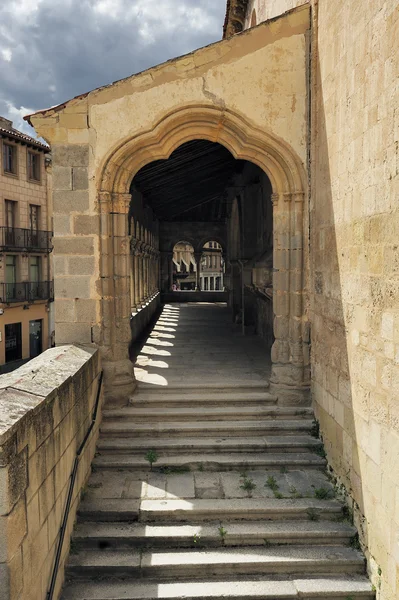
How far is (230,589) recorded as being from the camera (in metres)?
3.87

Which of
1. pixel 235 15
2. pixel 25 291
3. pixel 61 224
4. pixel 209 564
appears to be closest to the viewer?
pixel 209 564

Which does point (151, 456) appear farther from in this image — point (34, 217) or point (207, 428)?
point (34, 217)

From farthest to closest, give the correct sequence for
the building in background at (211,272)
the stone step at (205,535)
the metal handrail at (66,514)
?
the building in background at (211,272)
the stone step at (205,535)
the metal handrail at (66,514)

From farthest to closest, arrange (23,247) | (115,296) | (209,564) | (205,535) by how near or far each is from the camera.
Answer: (23,247) < (115,296) < (205,535) < (209,564)

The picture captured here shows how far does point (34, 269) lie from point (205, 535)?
63.9 feet

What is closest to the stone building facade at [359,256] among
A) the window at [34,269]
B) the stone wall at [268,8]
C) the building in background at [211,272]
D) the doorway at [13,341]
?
the stone wall at [268,8]

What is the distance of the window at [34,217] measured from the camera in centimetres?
2123

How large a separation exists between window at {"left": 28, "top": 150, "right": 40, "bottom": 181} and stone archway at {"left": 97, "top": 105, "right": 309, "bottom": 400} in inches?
657

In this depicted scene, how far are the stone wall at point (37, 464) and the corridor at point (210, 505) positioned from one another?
366 millimetres

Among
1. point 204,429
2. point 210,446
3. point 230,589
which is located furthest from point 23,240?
point 230,589

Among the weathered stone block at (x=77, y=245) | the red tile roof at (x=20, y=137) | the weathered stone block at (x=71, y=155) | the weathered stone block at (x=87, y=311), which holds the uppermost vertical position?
the red tile roof at (x=20, y=137)

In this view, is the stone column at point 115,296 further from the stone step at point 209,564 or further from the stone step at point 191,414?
the stone step at point 209,564

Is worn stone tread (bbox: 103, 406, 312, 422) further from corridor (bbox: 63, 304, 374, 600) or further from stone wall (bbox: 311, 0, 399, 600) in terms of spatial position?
stone wall (bbox: 311, 0, 399, 600)

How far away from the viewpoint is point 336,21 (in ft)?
16.0
